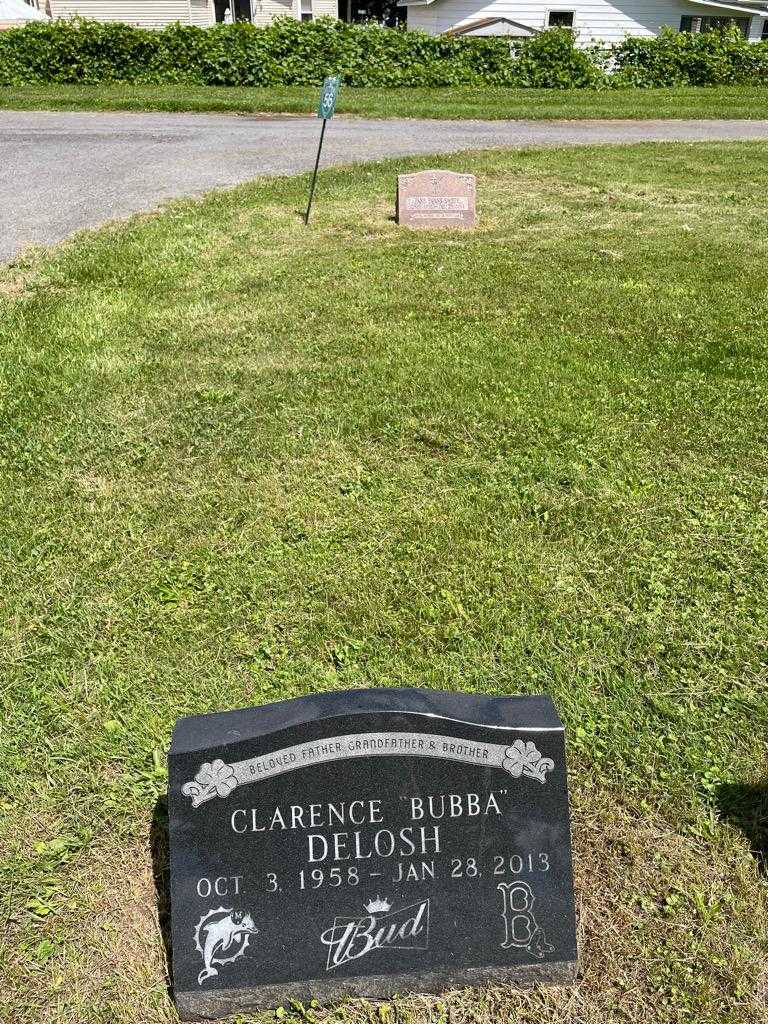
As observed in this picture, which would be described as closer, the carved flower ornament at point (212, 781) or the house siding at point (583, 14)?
the carved flower ornament at point (212, 781)

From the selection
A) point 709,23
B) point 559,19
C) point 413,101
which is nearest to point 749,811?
point 413,101

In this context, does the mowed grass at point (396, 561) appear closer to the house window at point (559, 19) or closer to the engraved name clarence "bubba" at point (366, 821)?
the engraved name clarence "bubba" at point (366, 821)

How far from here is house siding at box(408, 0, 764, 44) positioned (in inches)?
1231

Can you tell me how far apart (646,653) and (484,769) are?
1.54 m

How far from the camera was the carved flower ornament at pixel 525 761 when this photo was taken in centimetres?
242

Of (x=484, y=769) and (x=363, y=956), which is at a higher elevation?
(x=484, y=769)

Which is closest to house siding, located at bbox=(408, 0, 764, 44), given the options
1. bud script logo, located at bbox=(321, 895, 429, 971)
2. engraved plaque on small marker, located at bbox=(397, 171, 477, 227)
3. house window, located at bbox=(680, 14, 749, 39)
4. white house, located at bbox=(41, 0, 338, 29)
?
house window, located at bbox=(680, 14, 749, 39)

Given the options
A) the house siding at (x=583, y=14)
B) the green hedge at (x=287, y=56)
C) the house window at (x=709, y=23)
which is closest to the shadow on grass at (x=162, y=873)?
the green hedge at (x=287, y=56)

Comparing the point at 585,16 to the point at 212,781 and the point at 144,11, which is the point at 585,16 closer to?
the point at 144,11

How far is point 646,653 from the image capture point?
12.2 ft

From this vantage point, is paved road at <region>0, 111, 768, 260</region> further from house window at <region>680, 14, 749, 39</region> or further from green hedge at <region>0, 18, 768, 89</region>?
house window at <region>680, 14, 749, 39</region>

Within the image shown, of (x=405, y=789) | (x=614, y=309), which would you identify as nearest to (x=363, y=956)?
(x=405, y=789)

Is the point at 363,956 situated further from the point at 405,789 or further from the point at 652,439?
the point at 652,439

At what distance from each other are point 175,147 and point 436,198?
7.30m
